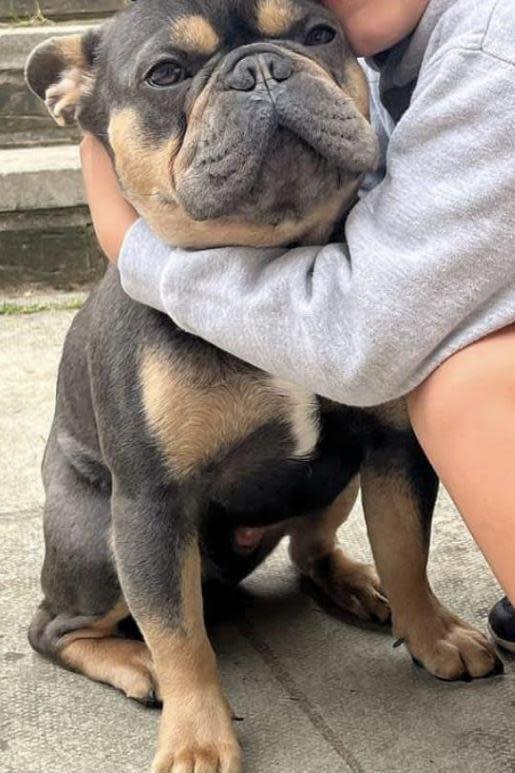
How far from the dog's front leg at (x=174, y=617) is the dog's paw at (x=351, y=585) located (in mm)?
571

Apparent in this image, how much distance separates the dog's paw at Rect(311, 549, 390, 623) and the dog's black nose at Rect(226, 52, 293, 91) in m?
1.29

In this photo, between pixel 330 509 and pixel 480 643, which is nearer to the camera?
pixel 480 643

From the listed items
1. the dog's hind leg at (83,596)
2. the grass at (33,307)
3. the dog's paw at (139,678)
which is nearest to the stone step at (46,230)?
the grass at (33,307)

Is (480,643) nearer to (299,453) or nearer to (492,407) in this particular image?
(299,453)

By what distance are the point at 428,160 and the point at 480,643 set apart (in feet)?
3.68

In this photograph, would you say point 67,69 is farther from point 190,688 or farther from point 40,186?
point 40,186

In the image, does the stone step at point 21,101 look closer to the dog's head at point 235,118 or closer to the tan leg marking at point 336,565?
the tan leg marking at point 336,565

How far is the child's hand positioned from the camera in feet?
8.06

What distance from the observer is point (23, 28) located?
614cm

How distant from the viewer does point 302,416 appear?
241 cm

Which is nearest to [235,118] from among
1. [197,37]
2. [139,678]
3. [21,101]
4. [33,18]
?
[197,37]

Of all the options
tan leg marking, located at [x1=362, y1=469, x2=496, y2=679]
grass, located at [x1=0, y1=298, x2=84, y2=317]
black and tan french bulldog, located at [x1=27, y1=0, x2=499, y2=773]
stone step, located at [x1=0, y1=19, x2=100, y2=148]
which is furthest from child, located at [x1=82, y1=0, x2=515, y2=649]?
stone step, located at [x1=0, y1=19, x2=100, y2=148]

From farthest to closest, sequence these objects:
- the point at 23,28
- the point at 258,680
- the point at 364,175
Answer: the point at 23,28 < the point at 258,680 < the point at 364,175

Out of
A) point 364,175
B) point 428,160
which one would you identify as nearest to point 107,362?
point 364,175
